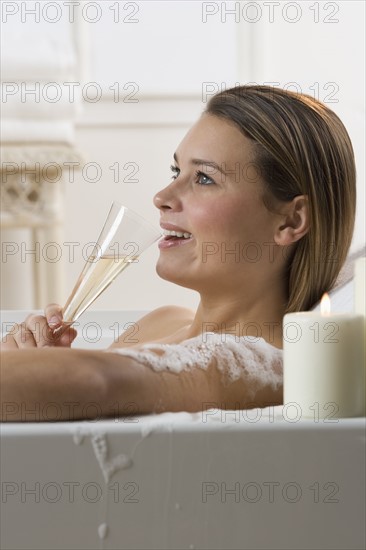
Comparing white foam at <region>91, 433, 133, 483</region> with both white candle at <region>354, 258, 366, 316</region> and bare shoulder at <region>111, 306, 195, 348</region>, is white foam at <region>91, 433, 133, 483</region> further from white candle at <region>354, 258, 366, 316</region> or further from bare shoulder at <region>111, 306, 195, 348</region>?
bare shoulder at <region>111, 306, 195, 348</region>

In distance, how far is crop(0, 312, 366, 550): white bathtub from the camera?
667 mm

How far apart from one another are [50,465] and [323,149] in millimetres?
618

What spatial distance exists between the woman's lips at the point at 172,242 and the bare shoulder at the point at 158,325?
298mm

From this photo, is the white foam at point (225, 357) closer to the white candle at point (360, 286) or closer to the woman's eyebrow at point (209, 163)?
the white candle at point (360, 286)

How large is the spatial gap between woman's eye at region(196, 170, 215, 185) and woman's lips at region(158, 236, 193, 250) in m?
0.07

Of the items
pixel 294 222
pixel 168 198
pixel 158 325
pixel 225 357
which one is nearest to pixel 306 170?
pixel 294 222

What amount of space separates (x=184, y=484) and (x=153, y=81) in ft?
8.22

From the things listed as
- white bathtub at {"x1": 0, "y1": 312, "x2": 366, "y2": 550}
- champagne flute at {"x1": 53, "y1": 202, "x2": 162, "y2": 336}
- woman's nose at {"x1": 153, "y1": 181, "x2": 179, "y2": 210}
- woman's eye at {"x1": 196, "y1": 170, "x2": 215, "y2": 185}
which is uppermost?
woman's eye at {"x1": 196, "y1": 170, "x2": 215, "y2": 185}

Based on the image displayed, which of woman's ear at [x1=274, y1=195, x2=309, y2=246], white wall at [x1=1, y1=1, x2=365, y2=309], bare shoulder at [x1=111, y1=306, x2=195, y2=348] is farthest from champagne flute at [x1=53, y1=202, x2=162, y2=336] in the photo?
white wall at [x1=1, y1=1, x2=365, y2=309]

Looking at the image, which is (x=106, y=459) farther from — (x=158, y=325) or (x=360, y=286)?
(x=158, y=325)

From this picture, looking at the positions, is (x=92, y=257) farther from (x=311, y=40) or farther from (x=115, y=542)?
(x=311, y=40)

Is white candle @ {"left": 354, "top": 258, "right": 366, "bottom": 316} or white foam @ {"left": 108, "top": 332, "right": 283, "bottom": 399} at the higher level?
white candle @ {"left": 354, "top": 258, "right": 366, "bottom": 316}

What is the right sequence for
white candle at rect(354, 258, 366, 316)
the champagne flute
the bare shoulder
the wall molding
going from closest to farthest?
white candle at rect(354, 258, 366, 316) → the champagne flute → the bare shoulder → the wall molding

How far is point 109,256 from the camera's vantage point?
1.13 metres
